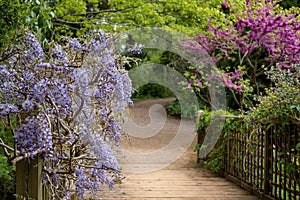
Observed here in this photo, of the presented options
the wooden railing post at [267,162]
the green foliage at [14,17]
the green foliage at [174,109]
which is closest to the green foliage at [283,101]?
the wooden railing post at [267,162]

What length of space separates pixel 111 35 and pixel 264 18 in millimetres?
6017

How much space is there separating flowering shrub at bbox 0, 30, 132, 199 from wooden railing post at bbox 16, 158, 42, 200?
2.8 inches

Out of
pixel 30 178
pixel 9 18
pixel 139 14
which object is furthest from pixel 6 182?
pixel 139 14

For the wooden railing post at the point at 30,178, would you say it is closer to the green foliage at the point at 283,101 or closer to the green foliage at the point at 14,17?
the green foliage at the point at 14,17

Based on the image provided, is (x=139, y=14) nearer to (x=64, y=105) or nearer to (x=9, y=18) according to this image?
(x=9, y=18)

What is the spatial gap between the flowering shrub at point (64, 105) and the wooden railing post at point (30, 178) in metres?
0.07

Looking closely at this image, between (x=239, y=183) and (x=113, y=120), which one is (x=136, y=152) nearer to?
(x=239, y=183)

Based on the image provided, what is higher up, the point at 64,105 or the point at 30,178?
the point at 64,105

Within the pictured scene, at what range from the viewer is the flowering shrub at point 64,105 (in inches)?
65.4

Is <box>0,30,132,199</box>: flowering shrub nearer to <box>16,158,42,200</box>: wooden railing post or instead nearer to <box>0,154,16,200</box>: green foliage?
<box>16,158,42,200</box>: wooden railing post

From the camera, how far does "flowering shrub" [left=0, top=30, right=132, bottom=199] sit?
1.66 metres

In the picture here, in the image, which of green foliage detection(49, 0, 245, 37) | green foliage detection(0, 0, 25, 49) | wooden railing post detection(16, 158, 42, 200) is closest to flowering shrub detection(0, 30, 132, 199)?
wooden railing post detection(16, 158, 42, 200)

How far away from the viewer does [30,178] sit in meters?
1.75

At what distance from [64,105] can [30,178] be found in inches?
13.7
